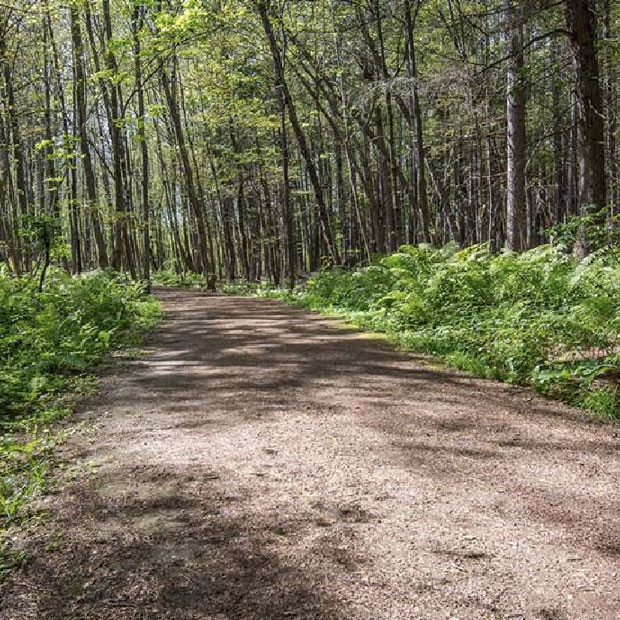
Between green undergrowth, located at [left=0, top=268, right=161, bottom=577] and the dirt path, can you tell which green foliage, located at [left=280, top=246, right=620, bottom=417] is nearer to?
the dirt path

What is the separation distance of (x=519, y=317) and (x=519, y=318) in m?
0.02

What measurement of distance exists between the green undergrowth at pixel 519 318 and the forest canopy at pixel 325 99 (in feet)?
3.44

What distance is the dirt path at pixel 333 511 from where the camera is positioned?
8.16 ft

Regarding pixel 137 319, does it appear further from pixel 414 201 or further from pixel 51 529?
pixel 414 201

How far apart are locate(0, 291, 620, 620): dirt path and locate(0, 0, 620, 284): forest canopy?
4.35 meters

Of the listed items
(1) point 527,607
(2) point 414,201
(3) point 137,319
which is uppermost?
(2) point 414,201

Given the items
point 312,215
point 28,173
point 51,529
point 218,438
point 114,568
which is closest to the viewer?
point 114,568

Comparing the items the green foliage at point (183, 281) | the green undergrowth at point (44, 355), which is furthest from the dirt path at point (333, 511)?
the green foliage at point (183, 281)

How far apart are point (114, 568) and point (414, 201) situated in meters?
20.1

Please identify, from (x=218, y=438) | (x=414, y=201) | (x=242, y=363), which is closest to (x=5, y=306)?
(x=242, y=363)

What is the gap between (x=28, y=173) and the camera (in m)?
34.6

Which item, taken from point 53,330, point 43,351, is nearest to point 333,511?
point 43,351

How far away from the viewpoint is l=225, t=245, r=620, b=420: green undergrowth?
5680 mm

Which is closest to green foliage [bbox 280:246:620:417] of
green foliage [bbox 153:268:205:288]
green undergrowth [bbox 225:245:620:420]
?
green undergrowth [bbox 225:245:620:420]
